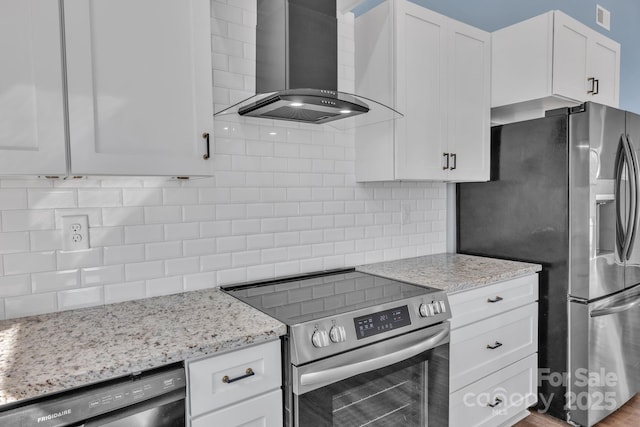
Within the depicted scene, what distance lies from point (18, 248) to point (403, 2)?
6.69 ft

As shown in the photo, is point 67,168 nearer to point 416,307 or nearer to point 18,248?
point 18,248

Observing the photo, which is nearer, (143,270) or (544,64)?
(143,270)

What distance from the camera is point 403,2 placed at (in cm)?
207

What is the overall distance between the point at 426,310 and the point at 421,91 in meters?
1.17

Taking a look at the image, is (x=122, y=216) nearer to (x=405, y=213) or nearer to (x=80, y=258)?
(x=80, y=258)

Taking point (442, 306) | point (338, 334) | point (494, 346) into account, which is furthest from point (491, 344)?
point (338, 334)

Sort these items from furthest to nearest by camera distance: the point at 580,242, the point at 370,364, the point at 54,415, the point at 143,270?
the point at 580,242 < the point at 143,270 < the point at 370,364 < the point at 54,415

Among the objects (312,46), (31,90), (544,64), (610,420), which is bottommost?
(610,420)

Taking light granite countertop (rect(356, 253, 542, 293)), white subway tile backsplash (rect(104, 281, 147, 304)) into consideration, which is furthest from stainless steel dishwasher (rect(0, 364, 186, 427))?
light granite countertop (rect(356, 253, 542, 293))

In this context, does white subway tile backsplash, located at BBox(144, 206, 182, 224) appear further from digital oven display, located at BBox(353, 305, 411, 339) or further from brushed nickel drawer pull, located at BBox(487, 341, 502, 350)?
brushed nickel drawer pull, located at BBox(487, 341, 502, 350)

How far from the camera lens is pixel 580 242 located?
2.26 m

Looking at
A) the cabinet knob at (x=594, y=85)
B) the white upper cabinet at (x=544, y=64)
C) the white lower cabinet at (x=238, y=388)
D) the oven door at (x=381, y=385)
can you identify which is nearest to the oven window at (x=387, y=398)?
the oven door at (x=381, y=385)

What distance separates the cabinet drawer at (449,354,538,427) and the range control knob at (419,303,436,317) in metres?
0.52

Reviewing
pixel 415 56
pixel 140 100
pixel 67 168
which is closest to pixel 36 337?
pixel 67 168
